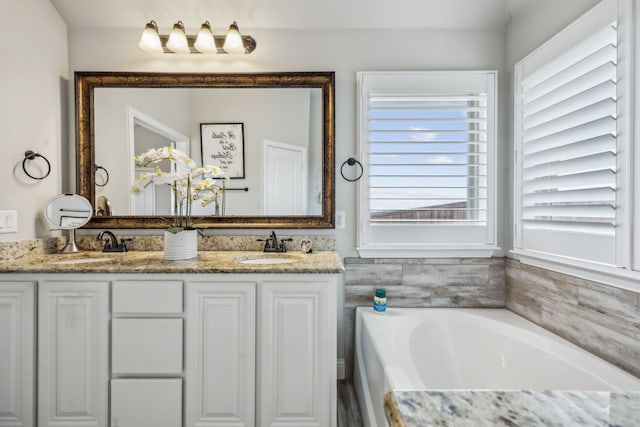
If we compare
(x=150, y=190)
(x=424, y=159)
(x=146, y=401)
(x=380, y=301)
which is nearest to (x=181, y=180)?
(x=150, y=190)

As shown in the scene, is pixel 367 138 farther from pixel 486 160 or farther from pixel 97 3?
pixel 97 3

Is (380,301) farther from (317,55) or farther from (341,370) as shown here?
(317,55)

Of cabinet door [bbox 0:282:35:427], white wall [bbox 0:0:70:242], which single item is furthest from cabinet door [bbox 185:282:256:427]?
white wall [bbox 0:0:70:242]

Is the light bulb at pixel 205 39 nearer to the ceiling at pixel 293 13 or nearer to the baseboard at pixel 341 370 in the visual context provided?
the ceiling at pixel 293 13

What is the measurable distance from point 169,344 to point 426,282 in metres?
1.55

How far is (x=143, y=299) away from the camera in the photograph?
149 centimetres

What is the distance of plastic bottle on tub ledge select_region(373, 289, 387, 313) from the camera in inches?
75.5

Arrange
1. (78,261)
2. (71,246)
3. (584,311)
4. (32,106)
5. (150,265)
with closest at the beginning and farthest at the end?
(584,311) → (150,265) → (78,261) → (32,106) → (71,246)

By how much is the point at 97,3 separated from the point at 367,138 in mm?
1909

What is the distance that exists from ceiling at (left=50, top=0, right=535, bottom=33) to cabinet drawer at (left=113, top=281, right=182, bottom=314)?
5.45ft

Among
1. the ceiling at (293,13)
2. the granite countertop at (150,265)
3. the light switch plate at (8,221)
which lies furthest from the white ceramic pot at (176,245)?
the ceiling at (293,13)

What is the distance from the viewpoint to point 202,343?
1.50 metres

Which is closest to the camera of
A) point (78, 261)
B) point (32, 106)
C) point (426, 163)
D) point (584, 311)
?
point (584, 311)

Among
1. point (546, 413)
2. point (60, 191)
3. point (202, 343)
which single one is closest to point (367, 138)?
point (202, 343)
